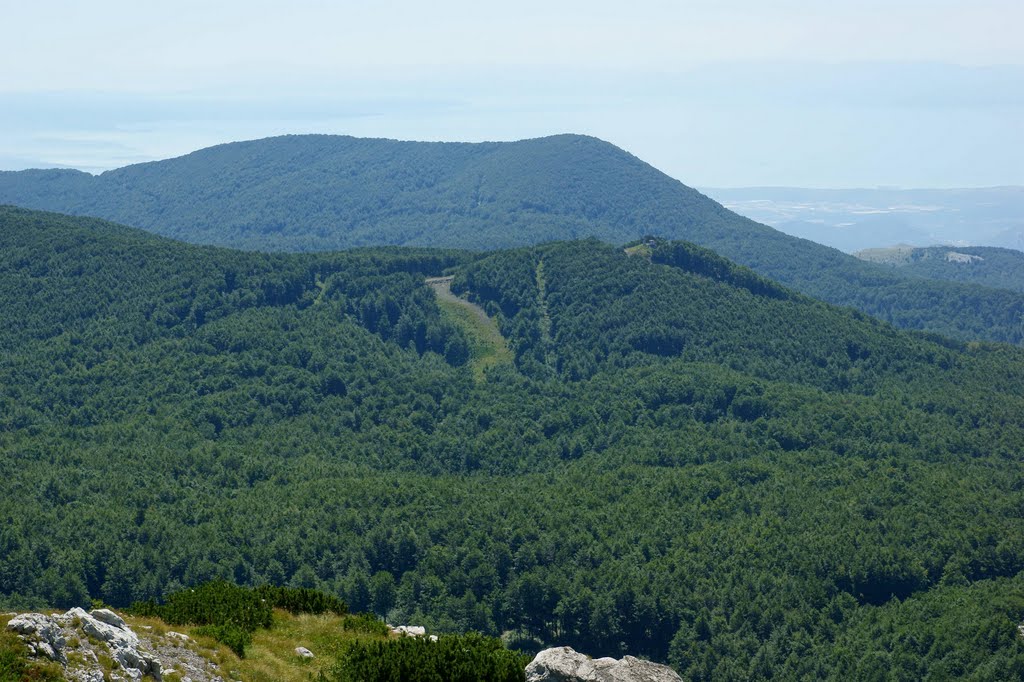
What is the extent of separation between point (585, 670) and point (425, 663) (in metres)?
6.39

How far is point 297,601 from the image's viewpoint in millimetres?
49531

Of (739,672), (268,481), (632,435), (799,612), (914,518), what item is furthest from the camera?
(632,435)

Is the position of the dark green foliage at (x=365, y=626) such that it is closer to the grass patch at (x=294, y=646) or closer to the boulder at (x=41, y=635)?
the grass patch at (x=294, y=646)

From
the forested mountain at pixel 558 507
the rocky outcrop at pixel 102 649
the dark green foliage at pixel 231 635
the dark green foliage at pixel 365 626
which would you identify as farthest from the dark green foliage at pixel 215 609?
the forested mountain at pixel 558 507

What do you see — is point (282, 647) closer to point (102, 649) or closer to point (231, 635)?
point (231, 635)

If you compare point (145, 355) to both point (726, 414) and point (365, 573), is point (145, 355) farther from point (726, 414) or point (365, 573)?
point (726, 414)

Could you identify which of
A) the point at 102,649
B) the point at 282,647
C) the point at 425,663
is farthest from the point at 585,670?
the point at 102,649

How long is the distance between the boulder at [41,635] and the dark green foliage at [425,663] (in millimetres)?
10550

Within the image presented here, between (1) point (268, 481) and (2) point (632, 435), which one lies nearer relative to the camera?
(1) point (268, 481)

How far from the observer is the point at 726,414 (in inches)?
7466

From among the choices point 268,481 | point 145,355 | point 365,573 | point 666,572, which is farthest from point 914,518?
point 145,355

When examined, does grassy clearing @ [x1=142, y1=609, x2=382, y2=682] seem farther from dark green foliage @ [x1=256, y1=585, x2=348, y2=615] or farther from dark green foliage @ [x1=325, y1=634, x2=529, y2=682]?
dark green foliage @ [x1=325, y1=634, x2=529, y2=682]

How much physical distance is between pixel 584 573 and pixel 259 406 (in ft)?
285

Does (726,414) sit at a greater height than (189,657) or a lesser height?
lesser
